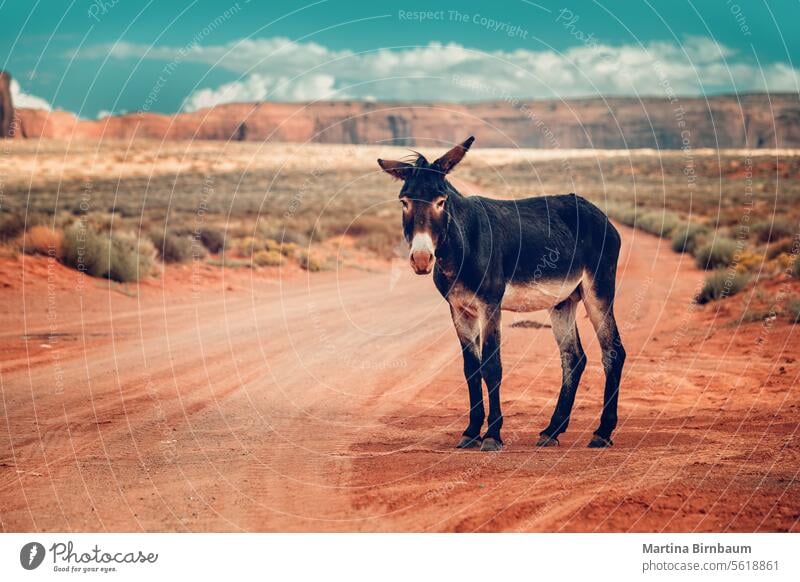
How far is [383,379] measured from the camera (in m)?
13.2

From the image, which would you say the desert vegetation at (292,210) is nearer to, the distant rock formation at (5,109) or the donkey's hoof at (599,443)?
the donkey's hoof at (599,443)

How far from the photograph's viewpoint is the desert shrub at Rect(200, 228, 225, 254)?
30.4 metres

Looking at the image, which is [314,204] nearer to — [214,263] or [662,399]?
[214,263]

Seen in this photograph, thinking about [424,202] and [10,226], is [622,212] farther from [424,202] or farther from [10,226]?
[424,202]

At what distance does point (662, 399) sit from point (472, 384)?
148 inches

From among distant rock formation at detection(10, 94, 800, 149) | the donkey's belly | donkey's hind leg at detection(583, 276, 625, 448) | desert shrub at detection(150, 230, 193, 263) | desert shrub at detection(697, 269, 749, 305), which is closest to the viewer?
the donkey's belly

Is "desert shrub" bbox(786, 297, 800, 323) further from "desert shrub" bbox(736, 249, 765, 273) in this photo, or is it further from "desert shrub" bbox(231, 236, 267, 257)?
"desert shrub" bbox(231, 236, 267, 257)

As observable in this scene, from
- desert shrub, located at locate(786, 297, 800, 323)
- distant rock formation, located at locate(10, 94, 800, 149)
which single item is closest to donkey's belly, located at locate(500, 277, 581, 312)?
desert shrub, located at locate(786, 297, 800, 323)

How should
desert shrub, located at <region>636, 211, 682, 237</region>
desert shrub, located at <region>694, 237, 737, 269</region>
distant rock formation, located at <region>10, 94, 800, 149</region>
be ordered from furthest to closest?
distant rock formation, located at <region>10, 94, 800, 149</region> → desert shrub, located at <region>636, 211, 682, 237</region> → desert shrub, located at <region>694, 237, 737, 269</region>

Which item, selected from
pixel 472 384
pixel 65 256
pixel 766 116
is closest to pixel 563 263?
pixel 472 384

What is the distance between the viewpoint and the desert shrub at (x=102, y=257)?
22.1 metres

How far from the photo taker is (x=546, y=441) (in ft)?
30.7

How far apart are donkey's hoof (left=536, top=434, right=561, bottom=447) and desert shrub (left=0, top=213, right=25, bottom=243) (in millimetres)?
18800

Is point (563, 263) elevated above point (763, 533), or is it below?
above
